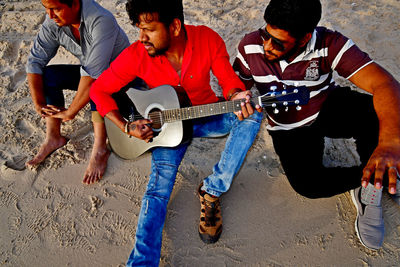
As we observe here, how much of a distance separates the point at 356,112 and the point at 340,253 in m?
1.01

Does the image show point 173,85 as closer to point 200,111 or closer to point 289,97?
point 200,111

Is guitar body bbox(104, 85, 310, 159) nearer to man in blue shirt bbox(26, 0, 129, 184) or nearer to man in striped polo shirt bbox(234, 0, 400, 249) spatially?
man in striped polo shirt bbox(234, 0, 400, 249)

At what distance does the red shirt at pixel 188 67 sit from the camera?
6.70 feet

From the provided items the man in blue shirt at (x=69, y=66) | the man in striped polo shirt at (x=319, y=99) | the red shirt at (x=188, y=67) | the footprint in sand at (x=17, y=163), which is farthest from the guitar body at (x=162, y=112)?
the footprint in sand at (x=17, y=163)

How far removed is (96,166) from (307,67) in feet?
6.53

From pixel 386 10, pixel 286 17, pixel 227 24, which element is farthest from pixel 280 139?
pixel 386 10

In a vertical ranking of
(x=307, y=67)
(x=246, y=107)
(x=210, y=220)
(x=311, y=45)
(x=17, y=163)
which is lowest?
(x=17, y=163)

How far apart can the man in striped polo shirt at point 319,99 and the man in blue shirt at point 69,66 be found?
1.17m

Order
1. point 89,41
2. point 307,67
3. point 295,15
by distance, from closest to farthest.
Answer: point 295,15
point 307,67
point 89,41

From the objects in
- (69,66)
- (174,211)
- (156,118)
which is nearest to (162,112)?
(156,118)

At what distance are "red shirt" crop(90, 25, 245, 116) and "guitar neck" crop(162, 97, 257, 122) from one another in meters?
0.19

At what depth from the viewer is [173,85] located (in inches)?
85.0

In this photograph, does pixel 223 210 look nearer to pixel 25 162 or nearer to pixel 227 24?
pixel 25 162

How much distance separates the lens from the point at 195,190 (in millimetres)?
2408
